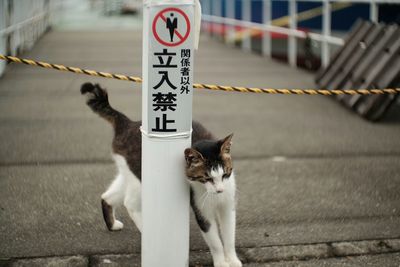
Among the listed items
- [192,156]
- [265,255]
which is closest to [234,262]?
[265,255]

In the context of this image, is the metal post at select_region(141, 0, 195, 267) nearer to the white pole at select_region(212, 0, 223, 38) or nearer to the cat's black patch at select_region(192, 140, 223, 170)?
the cat's black patch at select_region(192, 140, 223, 170)

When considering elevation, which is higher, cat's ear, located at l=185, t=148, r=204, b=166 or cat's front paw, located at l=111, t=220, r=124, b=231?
cat's ear, located at l=185, t=148, r=204, b=166

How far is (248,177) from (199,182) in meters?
2.20

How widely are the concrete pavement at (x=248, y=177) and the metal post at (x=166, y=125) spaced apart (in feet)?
1.77

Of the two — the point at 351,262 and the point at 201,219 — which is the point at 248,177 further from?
the point at 201,219

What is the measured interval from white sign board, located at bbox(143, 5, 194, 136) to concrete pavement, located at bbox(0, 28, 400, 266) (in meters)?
1.09

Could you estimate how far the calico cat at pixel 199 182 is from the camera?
10.9 ft

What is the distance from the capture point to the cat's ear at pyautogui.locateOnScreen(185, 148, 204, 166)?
3180 mm

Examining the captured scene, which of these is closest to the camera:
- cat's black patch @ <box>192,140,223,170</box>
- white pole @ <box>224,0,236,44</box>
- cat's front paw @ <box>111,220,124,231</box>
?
cat's black patch @ <box>192,140,223,170</box>

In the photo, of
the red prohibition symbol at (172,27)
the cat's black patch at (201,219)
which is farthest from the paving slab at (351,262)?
the red prohibition symbol at (172,27)

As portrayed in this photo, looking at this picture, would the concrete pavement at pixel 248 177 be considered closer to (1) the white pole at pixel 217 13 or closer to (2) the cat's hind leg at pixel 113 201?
(2) the cat's hind leg at pixel 113 201

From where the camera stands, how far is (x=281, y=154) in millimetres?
6254

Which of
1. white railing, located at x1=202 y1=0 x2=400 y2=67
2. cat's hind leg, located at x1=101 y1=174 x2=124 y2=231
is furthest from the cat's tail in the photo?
white railing, located at x1=202 y1=0 x2=400 y2=67

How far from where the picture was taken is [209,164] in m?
3.29
